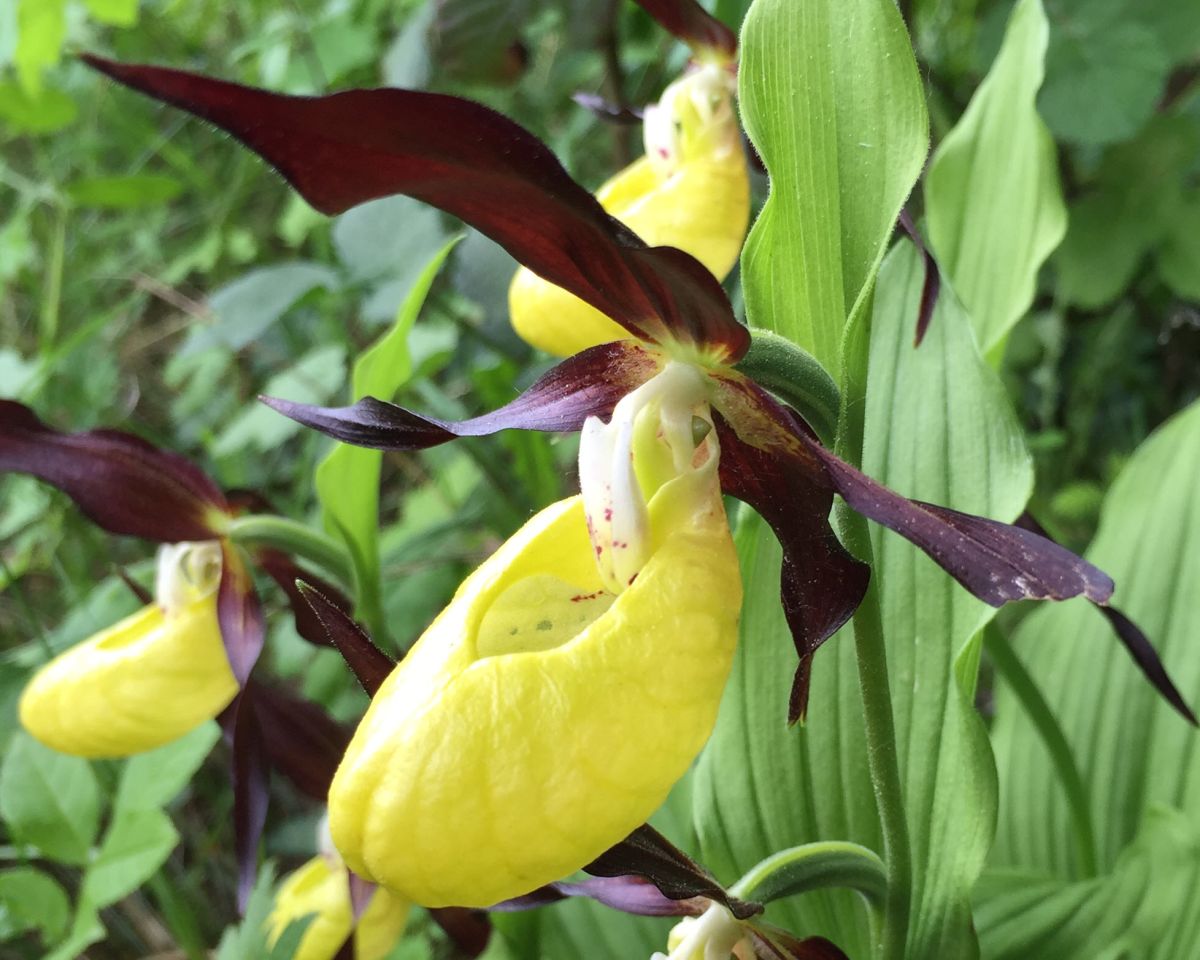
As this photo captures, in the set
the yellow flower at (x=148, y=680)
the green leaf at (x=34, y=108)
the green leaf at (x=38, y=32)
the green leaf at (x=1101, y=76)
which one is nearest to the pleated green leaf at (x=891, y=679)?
the yellow flower at (x=148, y=680)

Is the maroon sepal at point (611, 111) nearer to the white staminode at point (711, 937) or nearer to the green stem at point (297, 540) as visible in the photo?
the green stem at point (297, 540)

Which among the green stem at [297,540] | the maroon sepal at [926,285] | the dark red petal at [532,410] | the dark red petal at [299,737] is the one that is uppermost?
the dark red petal at [532,410]

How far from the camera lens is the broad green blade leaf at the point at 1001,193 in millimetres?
1100

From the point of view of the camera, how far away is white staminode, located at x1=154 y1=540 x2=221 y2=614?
1246 mm

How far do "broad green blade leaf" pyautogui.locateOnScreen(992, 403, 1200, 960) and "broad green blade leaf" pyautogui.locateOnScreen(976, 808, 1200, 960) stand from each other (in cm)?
24

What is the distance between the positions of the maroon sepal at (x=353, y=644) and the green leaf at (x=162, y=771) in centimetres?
62

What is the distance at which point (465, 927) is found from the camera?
117 cm

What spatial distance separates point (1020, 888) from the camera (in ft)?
3.07

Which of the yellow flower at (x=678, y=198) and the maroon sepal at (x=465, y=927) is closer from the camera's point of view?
the yellow flower at (x=678, y=198)

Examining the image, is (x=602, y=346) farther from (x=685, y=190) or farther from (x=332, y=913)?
(x=332, y=913)

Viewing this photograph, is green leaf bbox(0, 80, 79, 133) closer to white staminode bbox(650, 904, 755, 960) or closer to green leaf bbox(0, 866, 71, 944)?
green leaf bbox(0, 866, 71, 944)

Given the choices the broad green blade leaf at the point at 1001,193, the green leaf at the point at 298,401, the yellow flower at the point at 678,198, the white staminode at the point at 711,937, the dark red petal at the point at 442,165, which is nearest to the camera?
the dark red petal at the point at 442,165

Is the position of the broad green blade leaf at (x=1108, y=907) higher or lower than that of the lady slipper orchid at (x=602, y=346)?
lower

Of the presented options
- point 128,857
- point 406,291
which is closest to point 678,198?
point 406,291
